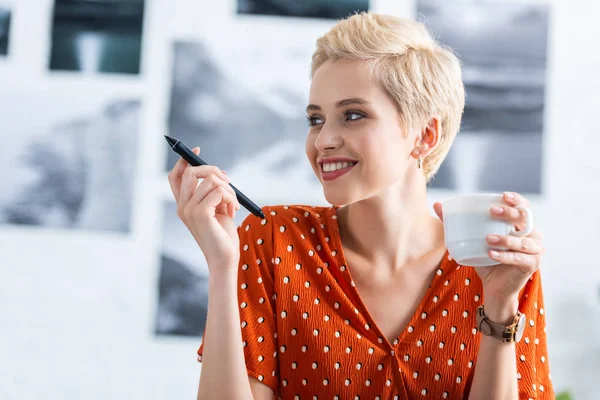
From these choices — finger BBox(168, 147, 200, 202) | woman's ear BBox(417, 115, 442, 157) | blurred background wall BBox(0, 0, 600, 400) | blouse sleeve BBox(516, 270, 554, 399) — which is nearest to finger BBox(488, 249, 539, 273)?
blouse sleeve BBox(516, 270, 554, 399)

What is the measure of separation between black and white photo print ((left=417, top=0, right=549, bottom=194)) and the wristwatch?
1080mm

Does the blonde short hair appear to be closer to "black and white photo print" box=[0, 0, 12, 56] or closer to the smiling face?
the smiling face

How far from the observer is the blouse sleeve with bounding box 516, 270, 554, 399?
1.23 metres

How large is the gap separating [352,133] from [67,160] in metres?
1.23

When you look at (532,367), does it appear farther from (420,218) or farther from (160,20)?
(160,20)

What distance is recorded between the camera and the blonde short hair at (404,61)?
4.07 ft

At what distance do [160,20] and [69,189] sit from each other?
61cm

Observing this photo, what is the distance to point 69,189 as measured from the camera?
211cm

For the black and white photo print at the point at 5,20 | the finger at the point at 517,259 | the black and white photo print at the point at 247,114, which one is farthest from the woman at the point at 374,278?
the black and white photo print at the point at 5,20

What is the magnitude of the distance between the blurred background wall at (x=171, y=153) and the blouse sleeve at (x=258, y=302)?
0.82m

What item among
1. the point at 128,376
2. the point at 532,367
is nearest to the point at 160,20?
the point at 128,376

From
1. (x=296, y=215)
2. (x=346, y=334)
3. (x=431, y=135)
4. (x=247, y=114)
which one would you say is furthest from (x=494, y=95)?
(x=346, y=334)

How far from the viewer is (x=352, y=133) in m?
1.21

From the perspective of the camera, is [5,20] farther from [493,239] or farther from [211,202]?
[493,239]
